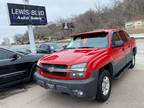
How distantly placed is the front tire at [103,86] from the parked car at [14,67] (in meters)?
2.67

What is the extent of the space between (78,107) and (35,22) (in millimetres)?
8422

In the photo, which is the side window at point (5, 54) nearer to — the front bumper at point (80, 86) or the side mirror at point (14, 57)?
the side mirror at point (14, 57)

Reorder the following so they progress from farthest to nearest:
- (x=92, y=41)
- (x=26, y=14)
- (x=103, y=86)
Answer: (x=26, y=14) < (x=92, y=41) < (x=103, y=86)

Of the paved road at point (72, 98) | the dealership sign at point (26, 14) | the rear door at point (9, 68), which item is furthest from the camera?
the dealership sign at point (26, 14)

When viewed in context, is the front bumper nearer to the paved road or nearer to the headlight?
the headlight

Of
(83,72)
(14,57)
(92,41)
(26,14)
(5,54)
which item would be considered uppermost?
(26,14)

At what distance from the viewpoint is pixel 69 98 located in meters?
3.08

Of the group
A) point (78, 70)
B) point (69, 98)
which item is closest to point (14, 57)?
point (69, 98)

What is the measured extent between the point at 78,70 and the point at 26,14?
26.9 feet

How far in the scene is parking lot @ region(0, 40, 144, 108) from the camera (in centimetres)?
272

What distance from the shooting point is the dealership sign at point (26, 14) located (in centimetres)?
824

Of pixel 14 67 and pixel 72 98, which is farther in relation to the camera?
pixel 14 67

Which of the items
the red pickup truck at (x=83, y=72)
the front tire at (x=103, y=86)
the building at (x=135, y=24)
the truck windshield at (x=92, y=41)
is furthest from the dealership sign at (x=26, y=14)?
the building at (x=135, y=24)

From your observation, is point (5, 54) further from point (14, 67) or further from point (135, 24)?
point (135, 24)
